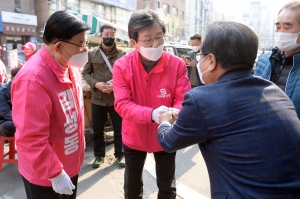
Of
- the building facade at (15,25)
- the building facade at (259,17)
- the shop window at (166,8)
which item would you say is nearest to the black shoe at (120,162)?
the building facade at (15,25)

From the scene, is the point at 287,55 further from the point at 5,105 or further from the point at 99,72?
the point at 5,105

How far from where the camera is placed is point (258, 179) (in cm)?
112

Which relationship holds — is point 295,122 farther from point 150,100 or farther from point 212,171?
point 150,100

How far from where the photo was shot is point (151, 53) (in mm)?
2086

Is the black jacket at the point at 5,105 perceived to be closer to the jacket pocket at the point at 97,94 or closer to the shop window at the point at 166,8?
the jacket pocket at the point at 97,94

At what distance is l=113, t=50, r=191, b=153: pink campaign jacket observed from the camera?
209cm

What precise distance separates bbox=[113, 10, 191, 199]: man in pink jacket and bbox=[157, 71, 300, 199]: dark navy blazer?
0.84 meters

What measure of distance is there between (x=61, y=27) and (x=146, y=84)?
31.1 inches

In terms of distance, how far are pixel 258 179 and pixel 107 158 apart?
301cm

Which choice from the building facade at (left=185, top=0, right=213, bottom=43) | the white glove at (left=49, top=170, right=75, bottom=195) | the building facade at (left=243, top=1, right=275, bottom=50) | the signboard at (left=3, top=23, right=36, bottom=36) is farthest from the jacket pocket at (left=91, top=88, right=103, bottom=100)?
the building facade at (left=243, top=1, right=275, bottom=50)

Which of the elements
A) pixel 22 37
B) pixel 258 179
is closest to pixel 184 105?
pixel 258 179

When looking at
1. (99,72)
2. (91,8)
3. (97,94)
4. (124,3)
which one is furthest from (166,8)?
(97,94)

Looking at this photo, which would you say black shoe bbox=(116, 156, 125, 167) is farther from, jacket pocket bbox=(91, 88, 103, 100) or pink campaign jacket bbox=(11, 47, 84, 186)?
pink campaign jacket bbox=(11, 47, 84, 186)

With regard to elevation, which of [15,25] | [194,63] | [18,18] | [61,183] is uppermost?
[18,18]
